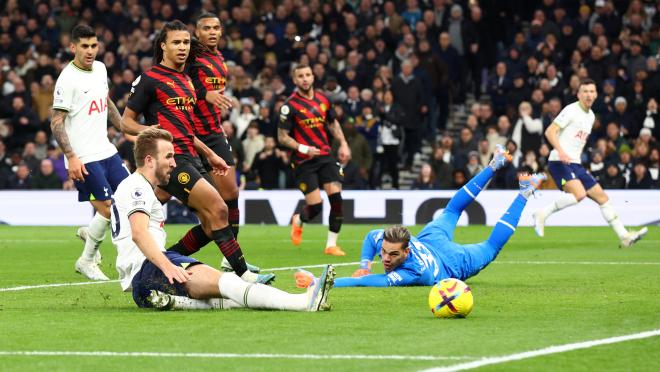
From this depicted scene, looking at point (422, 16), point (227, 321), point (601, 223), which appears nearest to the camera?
point (227, 321)

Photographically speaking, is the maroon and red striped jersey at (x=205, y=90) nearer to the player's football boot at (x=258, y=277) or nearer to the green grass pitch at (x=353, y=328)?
the green grass pitch at (x=353, y=328)

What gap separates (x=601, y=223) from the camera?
A: 25672mm

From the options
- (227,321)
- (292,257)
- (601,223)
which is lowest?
(601,223)

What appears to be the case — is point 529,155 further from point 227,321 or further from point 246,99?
point 227,321

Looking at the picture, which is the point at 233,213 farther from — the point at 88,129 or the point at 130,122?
the point at 130,122

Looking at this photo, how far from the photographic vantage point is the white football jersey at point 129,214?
9305mm

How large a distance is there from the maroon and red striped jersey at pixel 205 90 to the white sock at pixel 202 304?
3.80 m

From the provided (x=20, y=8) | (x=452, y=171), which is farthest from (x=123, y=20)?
(x=452, y=171)

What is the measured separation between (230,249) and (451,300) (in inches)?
A: 106

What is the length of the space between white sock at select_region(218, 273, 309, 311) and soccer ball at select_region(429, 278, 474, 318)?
93cm

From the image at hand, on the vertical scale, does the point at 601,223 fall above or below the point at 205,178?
below

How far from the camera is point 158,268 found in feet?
30.3

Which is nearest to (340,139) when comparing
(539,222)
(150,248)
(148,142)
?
(539,222)

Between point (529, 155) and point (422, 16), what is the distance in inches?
221
